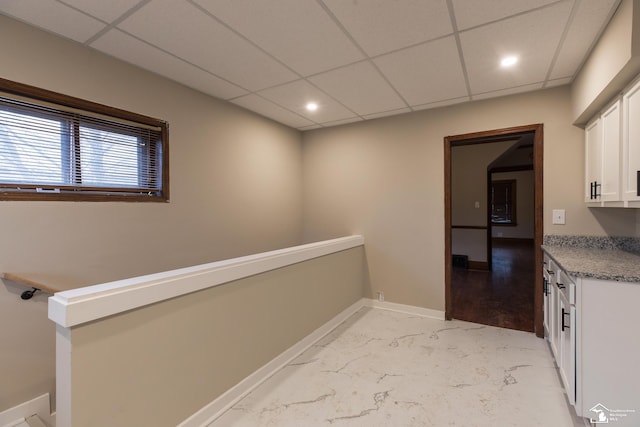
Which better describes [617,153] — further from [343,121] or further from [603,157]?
[343,121]

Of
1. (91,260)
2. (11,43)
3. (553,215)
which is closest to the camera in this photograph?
(11,43)

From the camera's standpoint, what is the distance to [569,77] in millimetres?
2525

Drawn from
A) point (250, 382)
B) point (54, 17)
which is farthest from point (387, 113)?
point (250, 382)

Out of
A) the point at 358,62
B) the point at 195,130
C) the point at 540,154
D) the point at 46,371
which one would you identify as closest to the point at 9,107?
the point at 195,130

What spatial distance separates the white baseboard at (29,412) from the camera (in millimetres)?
1728

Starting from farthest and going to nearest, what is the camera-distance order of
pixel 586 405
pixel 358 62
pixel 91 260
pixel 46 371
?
pixel 358 62 → pixel 91 260 → pixel 46 371 → pixel 586 405

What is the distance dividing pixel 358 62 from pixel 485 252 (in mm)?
4920

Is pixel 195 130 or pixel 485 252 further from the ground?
pixel 195 130

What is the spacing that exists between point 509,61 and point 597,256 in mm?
1589

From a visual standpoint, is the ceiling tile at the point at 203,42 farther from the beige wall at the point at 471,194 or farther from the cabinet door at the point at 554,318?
the beige wall at the point at 471,194

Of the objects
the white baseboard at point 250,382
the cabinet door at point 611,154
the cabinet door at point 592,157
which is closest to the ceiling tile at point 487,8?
the cabinet door at point 611,154

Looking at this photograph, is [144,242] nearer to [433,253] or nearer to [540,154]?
[433,253]

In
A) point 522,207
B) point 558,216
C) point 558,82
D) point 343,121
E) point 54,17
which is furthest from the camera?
point 522,207

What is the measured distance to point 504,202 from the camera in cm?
1005
